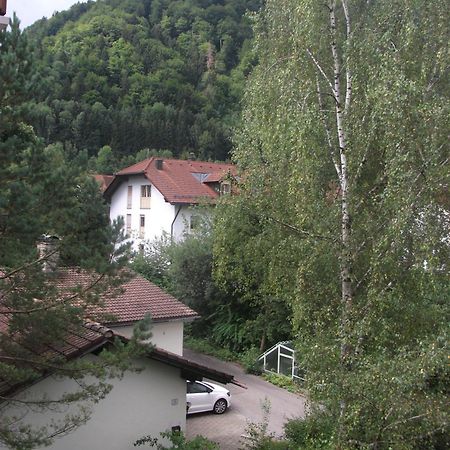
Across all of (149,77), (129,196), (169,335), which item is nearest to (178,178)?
(129,196)

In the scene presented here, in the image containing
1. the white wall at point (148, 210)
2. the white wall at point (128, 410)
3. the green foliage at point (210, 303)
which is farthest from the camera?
the white wall at point (148, 210)

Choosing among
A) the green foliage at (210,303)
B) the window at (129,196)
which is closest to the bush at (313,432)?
the green foliage at (210,303)

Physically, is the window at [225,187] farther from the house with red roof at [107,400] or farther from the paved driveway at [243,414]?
the paved driveway at [243,414]

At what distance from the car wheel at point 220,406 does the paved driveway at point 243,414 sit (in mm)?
155

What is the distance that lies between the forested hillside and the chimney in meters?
65.3

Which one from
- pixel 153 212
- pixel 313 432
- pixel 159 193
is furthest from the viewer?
pixel 153 212

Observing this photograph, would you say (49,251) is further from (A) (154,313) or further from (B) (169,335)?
(B) (169,335)

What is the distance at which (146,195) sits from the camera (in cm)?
3538

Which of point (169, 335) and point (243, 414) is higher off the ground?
point (169, 335)

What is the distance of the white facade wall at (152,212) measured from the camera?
32.7 meters

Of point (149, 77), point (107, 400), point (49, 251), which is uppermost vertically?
point (149, 77)

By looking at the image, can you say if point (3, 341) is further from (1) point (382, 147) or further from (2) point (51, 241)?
(1) point (382, 147)

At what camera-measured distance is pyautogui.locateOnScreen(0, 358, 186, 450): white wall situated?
9180mm

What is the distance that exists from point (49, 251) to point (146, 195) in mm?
28329
